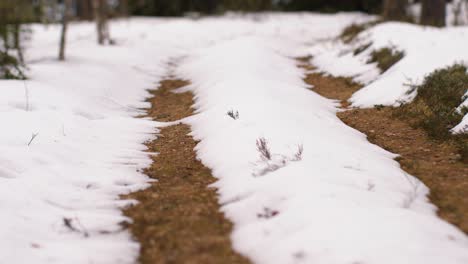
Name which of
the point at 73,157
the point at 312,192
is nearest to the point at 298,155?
the point at 312,192

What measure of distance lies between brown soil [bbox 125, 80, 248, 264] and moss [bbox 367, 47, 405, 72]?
5523mm

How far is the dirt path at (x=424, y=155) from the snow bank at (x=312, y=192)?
19 cm

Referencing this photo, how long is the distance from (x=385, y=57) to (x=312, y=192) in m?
7.21

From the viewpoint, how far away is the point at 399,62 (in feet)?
A: 31.0

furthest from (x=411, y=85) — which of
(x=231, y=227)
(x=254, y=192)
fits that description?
(x=231, y=227)

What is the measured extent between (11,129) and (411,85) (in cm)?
641

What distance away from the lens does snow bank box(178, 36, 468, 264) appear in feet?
11.2

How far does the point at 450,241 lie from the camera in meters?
3.54

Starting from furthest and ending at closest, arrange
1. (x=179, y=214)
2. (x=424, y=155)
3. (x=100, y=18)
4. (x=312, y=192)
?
(x=100, y=18) < (x=424, y=155) < (x=179, y=214) < (x=312, y=192)

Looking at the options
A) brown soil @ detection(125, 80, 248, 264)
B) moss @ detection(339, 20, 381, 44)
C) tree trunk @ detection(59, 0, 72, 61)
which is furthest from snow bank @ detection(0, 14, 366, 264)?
moss @ detection(339, 20, 381, 44)

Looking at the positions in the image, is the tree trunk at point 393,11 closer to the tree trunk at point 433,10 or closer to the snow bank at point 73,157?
the tree trunk at point 433,10

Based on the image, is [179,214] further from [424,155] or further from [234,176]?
[424,155]

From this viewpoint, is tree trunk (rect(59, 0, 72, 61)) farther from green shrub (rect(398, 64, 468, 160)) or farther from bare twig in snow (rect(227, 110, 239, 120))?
green shrub (rect(398, 64, 468, 160))

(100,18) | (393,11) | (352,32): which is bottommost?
(352,32)
